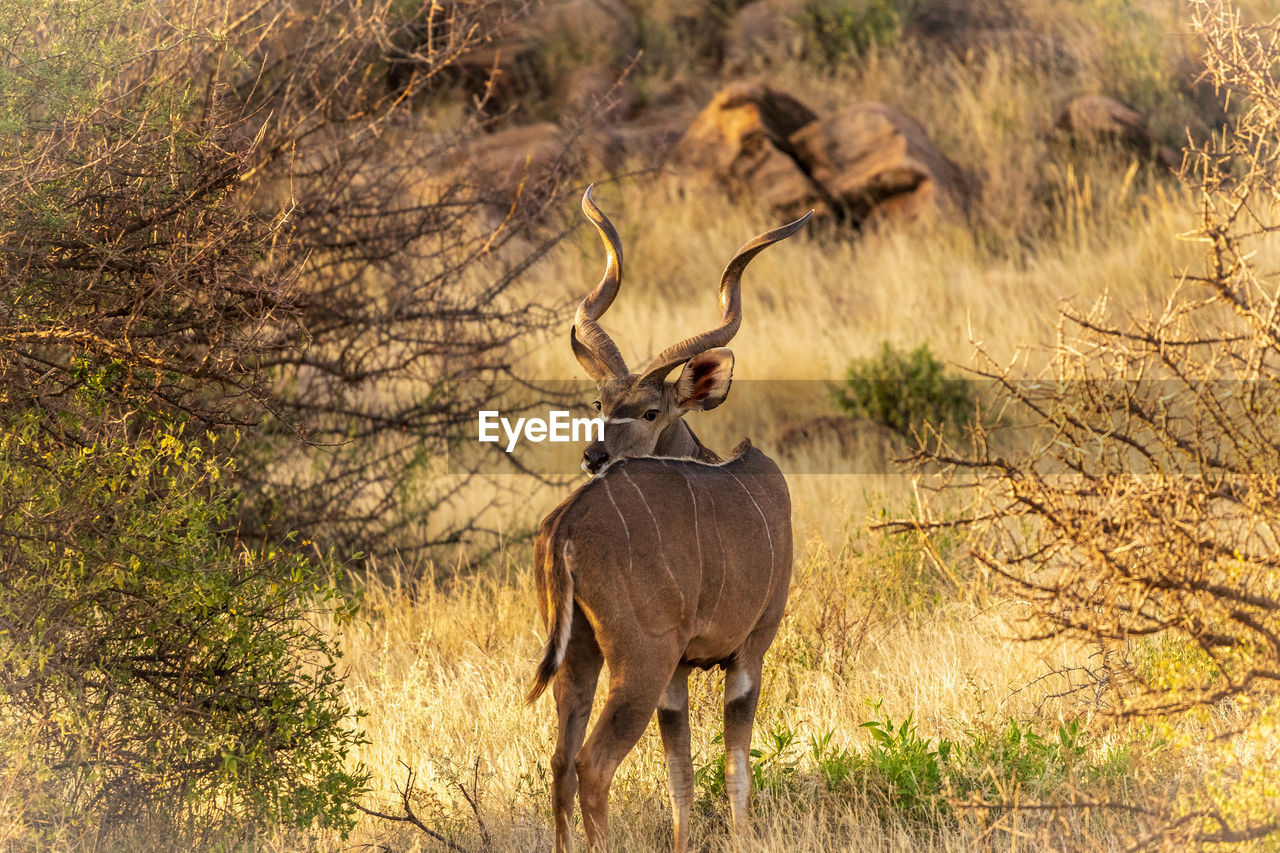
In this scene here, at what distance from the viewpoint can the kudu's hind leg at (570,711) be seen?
3.63 meters

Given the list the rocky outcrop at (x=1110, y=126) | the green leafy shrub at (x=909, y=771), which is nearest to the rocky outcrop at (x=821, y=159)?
the rocky outcrop at (x=1110, y=126)

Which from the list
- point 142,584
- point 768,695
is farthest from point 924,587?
point 142,584

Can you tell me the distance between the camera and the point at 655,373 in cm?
468

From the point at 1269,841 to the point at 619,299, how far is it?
11.5 m

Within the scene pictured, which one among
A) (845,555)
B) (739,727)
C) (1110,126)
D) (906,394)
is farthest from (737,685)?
(1110,126)

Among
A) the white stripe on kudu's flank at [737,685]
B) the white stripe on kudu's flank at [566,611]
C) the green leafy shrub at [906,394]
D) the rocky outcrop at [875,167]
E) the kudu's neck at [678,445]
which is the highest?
the rocky outcrop at [875,167]

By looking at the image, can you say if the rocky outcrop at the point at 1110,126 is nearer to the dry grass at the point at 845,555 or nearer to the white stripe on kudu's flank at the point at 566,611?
the dry grass at the point at 845,555

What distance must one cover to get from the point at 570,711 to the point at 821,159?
12.6 meters

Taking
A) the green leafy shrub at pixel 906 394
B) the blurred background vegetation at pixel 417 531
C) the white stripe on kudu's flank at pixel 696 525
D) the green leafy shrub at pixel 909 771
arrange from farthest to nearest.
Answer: the green leafy shrub at pixel 906 394, the green leafy shrub at pixel 909 771, the blurred background vegetation at pixel 417 531, the white stripe on kudu's flank at pixel 696 525

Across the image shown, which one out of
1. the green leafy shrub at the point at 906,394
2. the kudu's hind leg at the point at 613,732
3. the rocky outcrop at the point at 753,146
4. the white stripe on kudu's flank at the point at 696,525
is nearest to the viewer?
the kudu's hind leg at the point at 613,732

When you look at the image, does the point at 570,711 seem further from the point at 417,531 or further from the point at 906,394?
the point at 906,394

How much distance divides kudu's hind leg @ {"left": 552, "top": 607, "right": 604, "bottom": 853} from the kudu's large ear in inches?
50.2

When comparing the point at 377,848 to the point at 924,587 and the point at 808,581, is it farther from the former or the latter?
the point at 924,587

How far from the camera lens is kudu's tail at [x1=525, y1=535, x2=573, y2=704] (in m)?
3.56
